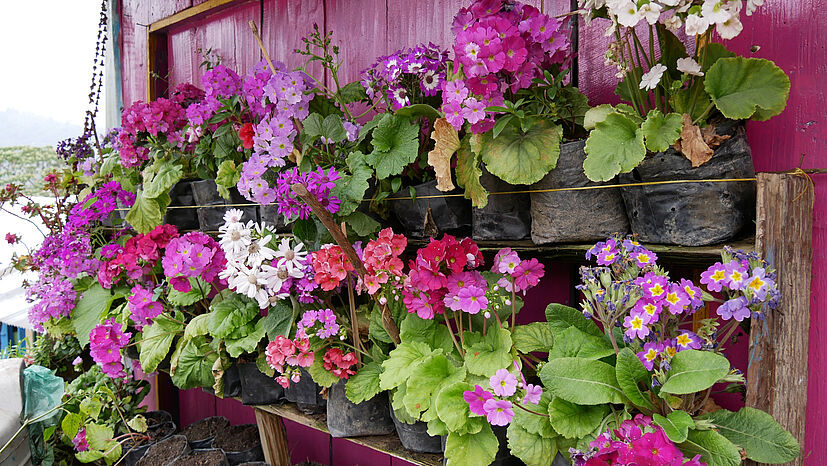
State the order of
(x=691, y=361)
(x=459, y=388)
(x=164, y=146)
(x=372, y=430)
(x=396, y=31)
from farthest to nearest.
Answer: (x=164, y=146)
(x=396, y=31)
(x=372, y=430)
(x=459, y=388)
(x=691, y=361)

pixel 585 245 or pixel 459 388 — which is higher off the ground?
pixel 585 245

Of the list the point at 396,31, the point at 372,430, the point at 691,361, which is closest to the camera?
the point at 691,361

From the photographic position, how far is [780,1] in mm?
1054

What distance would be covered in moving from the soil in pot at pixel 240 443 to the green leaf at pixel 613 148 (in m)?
1.57

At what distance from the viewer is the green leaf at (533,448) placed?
0.95m

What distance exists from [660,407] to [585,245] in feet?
1.02

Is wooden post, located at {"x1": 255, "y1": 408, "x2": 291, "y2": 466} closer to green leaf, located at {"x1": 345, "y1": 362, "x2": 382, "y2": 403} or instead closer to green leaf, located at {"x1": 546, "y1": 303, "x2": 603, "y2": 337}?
green leaf, located at {"x1": 345, "y1": 362, "x2": 382, "y2": 403}

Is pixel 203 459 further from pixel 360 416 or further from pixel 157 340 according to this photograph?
pixel 360 416

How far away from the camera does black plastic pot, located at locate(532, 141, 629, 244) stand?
101cm

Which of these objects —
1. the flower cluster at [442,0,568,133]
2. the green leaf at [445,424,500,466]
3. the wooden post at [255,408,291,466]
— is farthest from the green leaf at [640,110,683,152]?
the wooden post at [255,408,291,466]

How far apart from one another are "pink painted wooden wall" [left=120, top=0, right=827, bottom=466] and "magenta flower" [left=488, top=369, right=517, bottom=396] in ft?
1.56

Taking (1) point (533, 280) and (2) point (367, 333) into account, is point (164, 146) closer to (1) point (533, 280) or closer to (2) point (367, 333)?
(2) point (367, 333)

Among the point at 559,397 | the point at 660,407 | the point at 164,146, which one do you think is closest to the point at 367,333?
the point at 559,397

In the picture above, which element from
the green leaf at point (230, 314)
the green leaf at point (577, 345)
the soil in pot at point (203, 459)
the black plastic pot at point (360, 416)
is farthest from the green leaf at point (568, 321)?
the soil in pot at point (203, 459)
